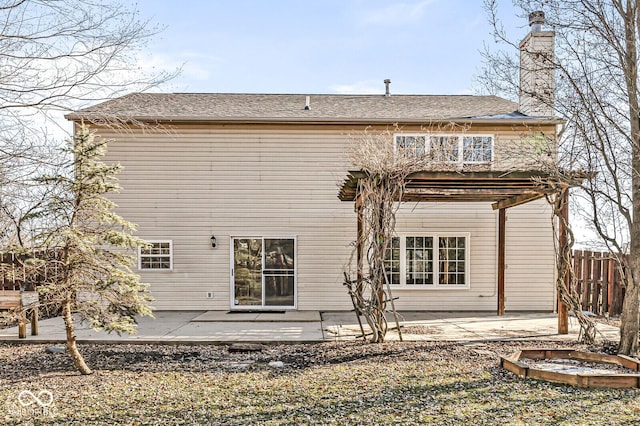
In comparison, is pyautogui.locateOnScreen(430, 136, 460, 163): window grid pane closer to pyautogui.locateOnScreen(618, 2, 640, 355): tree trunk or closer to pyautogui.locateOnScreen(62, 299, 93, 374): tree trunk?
pyautogui.locateOnScreen(618, 2, 640, 355): tree trunk

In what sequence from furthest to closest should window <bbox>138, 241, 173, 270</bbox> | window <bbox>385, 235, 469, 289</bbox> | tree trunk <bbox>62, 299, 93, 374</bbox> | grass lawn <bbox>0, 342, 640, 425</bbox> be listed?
window <bbox>385, 235, 469, 289</bbox>, window <bbox>138, 241, 173, 270</bbox>, tree trunk <bbox>62, 299, 93, 374</bbox>, grass lawn <bbox>0, 342, 640, 425</bbox>

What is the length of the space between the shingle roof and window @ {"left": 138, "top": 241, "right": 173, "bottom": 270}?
9.34 feet

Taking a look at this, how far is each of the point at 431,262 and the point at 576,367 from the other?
558cm

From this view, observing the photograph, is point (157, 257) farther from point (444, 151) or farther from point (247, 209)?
point (444, 151)

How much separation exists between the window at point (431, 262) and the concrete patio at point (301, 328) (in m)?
0.82

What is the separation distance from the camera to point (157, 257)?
11.5m

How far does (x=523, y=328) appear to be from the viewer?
30.1 feet

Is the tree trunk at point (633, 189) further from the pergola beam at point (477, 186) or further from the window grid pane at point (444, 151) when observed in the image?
the window grid pane at point (444, 151)

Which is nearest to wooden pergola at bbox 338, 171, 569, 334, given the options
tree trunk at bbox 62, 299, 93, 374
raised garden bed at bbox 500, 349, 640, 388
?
raised garden bed at bbox 500, 349, 640, 388

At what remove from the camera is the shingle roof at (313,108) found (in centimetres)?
1120

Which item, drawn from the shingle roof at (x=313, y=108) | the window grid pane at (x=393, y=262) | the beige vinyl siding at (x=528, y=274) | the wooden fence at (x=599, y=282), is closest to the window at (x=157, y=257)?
the shingle roof at (x=313, y=108)

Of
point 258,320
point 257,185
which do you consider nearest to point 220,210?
point 257,185

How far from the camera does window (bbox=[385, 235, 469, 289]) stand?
11680 millimetres

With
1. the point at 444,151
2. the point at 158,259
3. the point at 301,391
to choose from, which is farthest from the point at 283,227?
the point at 301,391
